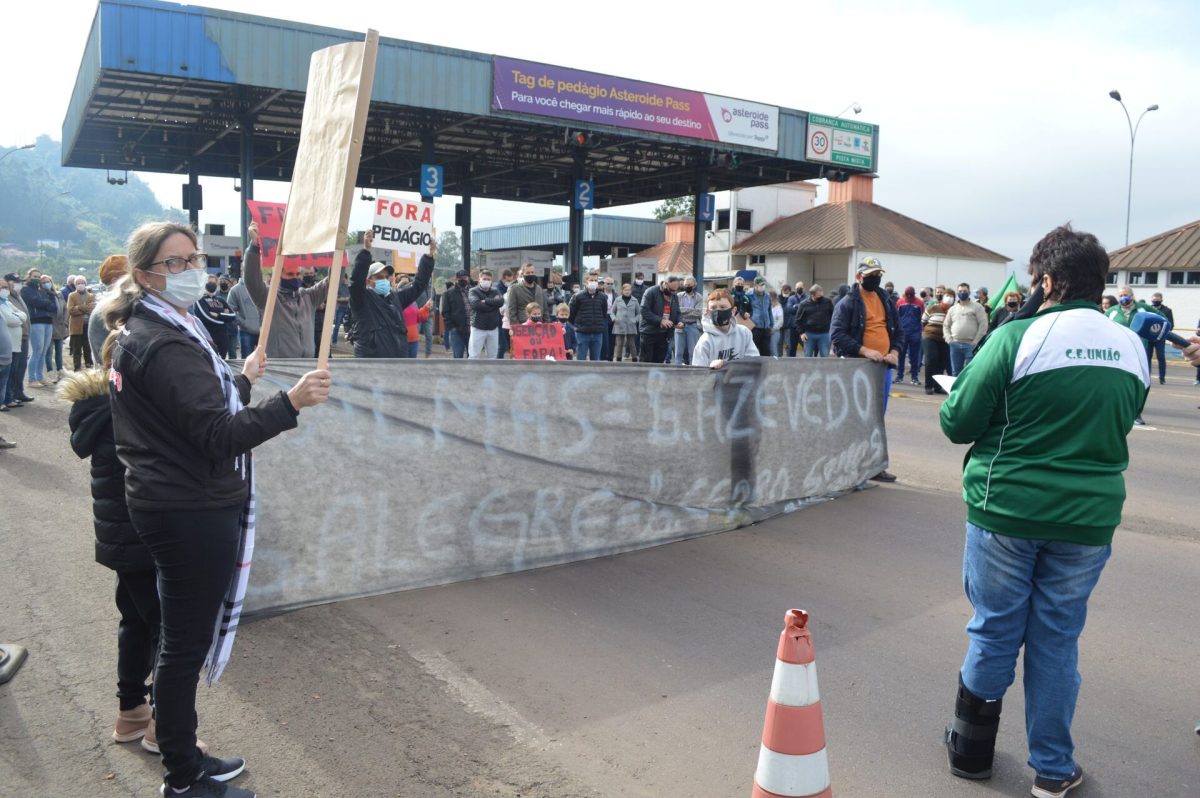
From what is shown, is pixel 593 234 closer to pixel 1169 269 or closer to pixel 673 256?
pixel 673 256

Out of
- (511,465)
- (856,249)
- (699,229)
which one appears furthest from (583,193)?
(511,465)

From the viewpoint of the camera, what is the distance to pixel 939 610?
17.0ft

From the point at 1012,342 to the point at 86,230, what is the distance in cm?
20743

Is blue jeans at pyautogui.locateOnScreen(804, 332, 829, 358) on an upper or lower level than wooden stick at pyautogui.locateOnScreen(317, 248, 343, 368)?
lower

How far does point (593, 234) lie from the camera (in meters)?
58.8

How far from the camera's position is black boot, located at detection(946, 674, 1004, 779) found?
11.1 ft

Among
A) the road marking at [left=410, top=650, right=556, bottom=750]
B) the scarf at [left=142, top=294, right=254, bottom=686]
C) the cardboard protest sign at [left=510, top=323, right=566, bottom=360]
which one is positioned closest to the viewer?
the scarf at [left=142, top=294, right=254, bottom=686]

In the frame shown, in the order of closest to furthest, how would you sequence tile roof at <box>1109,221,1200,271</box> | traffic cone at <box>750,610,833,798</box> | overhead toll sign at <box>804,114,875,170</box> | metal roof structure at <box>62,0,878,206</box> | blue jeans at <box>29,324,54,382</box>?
traffic cone at <box>750,610,833,798</box> → blue jeans at <box>29,324,54,382</box> → metal roof structure at <box>62,0,878,206</box> → overhead toll sign at <box>804,114,875,170</box> → tile roof at <box>1109,221,1200,271</box>

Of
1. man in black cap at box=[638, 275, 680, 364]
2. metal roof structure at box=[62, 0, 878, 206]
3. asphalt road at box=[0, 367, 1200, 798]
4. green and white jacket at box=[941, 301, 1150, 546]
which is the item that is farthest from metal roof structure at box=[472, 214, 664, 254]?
green and white jacket at box=[941, 301, 1150, 546]

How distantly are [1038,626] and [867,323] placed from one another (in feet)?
19.0

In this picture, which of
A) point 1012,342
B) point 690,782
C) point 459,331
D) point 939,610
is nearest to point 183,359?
point 690,782

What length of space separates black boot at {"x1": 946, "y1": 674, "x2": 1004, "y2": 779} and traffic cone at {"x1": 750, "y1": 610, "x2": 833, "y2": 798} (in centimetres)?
93

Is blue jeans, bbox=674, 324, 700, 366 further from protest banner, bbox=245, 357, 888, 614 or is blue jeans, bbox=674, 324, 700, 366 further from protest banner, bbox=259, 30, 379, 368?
protest banner, bbox=259, 30, 379, 368

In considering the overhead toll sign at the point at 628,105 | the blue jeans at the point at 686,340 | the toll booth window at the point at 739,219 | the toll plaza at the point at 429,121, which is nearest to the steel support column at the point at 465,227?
the toll plaza at the point at 429,121
